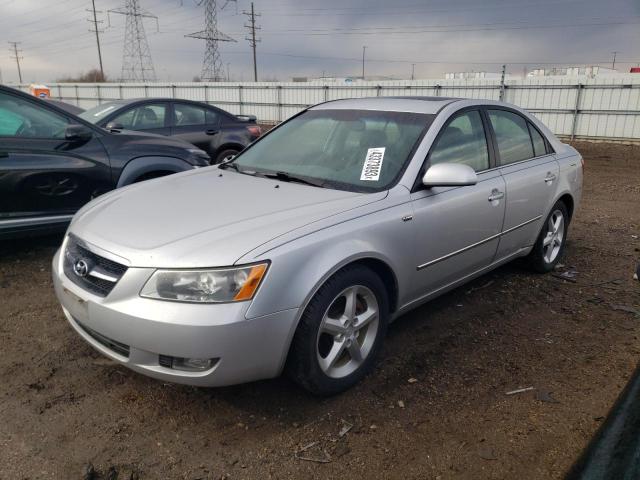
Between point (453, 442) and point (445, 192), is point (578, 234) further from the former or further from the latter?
point (453, 442)

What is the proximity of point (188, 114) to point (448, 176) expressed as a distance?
6.45 m

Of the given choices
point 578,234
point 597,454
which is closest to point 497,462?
point 597,454

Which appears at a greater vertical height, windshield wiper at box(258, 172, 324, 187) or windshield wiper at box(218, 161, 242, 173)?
windshield wiper at box(258, 172, 324, 187)

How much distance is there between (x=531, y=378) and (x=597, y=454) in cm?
228

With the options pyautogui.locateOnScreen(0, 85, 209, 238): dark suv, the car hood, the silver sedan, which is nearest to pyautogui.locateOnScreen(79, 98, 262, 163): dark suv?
pyautogui.locateOnScreen(0, 85, 209, 238): dark suv

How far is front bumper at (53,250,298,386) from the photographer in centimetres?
226

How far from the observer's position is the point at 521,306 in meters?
4.13

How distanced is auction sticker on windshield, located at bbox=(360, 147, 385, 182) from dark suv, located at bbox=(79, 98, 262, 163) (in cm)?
531

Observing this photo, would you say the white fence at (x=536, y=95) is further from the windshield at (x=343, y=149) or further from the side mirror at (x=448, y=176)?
the side mirror at (x=448, y=176)

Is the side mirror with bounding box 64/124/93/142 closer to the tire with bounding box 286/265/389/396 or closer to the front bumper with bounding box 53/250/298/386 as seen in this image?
the front bumper with bounding box 53/250/298/386

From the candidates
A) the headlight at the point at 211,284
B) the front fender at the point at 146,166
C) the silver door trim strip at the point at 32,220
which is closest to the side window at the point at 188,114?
the front fender at the point at 146,166

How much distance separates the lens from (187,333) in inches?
88.5

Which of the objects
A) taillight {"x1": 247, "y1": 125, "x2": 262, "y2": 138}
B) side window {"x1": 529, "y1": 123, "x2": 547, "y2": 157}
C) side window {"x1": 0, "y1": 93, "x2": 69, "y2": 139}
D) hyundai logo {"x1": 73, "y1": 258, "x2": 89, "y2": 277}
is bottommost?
taillight {"x1": 247, "y1": 125, "x2": 262, "y2": 138}

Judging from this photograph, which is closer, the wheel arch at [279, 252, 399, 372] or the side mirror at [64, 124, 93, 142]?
the wheel arch at [279, 252, 399, 372]
